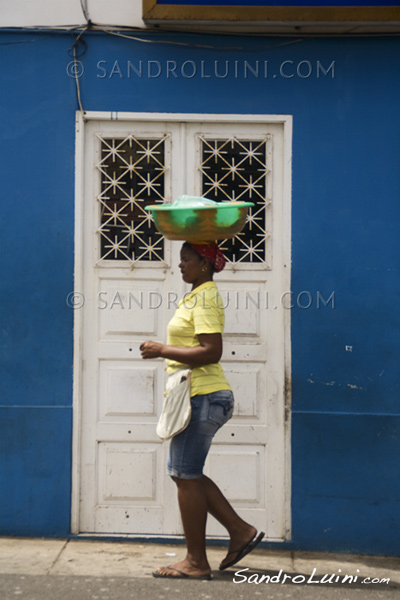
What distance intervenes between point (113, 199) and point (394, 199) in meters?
1.81

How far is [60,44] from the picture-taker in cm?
492

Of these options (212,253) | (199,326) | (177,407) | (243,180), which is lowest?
(177,407)

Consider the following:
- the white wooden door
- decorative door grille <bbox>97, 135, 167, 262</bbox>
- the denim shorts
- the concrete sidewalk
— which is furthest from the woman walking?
decorative door grille <bbox>97, 135, 167, 262</bbox>

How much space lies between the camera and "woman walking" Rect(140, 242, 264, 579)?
4078mm

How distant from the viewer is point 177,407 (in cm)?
407

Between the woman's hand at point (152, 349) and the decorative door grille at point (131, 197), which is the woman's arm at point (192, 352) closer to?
the woman's hand at point (152, 349)

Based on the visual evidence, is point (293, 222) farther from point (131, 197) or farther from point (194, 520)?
point (194, 520)

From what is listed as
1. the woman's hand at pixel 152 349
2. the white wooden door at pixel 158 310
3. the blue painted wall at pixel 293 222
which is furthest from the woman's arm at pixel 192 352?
the blue painted wall at pixel 293 222

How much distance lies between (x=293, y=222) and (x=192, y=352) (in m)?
1.30

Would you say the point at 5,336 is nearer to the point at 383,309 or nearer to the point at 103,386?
the point at 103,386

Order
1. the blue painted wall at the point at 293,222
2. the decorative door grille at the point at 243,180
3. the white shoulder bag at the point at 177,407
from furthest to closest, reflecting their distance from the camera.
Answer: the decorative door grille at the point at 243,180, the blue painted wall at the point at 293,222, the white shoulder bag at the point at 177,407

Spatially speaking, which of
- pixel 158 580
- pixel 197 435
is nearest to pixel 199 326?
pixel 197 435

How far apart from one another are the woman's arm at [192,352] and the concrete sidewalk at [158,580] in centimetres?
122

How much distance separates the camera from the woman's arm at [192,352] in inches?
160
